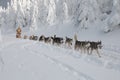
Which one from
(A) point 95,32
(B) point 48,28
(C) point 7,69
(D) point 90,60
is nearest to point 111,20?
(A) point 95,32

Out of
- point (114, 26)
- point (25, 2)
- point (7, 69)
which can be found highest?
point (25, 2)

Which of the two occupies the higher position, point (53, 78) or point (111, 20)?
point (111, 20)

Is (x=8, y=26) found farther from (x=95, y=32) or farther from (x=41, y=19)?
(x=95, y=32)

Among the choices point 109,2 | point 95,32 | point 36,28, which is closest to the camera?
point 95,32

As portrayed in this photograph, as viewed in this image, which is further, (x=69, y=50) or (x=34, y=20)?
(x=34, y=20)

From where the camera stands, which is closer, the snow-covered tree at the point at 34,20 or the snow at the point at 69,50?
the snow at the point at 69,50

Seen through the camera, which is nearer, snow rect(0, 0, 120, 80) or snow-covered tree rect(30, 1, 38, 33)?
snow rect(0, 0, 120, 80)

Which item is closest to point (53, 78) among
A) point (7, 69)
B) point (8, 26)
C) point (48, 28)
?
point (7, 69)

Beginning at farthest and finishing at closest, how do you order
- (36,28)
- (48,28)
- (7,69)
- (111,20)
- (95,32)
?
(36,28)
(48,28)
(95,32)
(111,20)
(7,69)

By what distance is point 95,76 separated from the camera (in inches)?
344

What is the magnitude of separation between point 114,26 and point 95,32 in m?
4.17

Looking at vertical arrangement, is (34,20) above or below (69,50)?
above

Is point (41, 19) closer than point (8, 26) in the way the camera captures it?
Yes

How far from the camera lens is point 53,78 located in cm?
887
